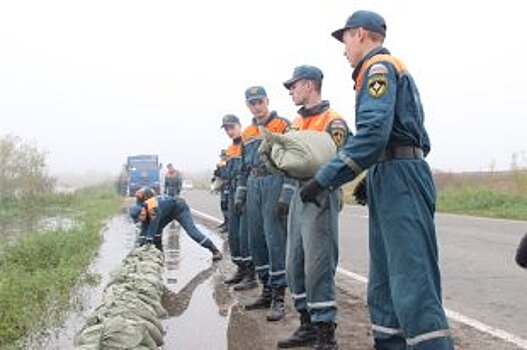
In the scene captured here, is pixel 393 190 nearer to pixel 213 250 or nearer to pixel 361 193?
pixel 361 193

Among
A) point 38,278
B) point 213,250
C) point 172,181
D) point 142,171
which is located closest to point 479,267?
point 213,250

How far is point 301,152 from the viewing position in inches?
190

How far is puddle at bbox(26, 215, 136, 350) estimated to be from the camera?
5609mm

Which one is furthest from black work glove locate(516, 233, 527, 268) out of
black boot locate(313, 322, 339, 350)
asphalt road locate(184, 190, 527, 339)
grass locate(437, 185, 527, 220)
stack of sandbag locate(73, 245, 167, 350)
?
grass locate(437, 185, 527, 220)

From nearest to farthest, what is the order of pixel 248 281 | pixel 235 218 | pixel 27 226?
pixel 248 281, pixel 235 218, pixel 27 226

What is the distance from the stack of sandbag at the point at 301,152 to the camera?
4805mm

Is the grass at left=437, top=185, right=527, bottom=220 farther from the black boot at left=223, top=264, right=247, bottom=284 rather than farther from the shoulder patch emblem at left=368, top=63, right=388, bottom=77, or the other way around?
the shoulder patch emblem at left=368, top=63, right=388, bottom=77

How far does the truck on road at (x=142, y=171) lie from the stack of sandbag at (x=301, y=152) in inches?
1291

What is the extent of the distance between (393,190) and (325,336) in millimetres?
1706

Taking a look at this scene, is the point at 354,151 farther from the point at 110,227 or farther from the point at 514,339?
the point at 110,227

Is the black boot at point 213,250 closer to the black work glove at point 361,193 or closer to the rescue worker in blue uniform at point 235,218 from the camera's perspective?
the rescue worker in blue uniform at point 235,218

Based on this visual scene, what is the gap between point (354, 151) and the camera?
142 inches

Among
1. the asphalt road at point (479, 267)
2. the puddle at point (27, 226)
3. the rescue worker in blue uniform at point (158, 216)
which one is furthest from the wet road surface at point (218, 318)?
the puddle at point (27, 226)

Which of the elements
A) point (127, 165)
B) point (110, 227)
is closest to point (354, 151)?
point (110, 227)
